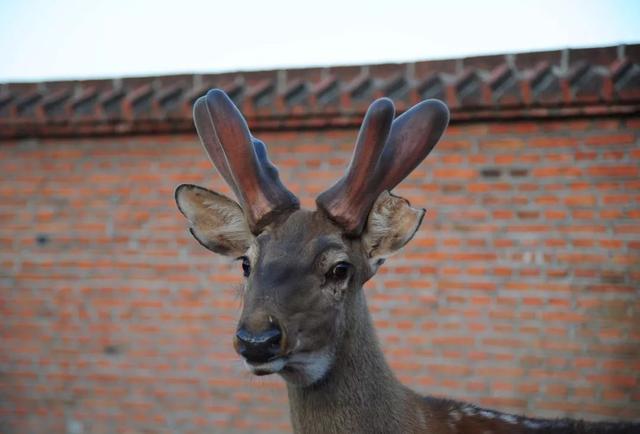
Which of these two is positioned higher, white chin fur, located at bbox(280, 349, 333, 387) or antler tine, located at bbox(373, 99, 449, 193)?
antler tine, located at bbox(373, 99, 449, 193)

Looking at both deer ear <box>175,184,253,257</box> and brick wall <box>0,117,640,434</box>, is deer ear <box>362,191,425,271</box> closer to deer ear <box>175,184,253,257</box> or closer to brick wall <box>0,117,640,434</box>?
deer ear <box>175,184,253,257</box>

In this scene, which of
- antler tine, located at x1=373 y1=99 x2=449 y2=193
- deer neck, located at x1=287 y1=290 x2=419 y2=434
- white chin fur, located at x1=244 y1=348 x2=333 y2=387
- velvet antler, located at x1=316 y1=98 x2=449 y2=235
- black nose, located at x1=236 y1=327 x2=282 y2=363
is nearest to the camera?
black nose, located at x1=236 y1=327 x2=282 y2=363

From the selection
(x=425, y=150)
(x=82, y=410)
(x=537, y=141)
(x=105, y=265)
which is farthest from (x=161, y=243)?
(x=425, y=150)

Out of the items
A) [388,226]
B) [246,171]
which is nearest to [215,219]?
[246,171]

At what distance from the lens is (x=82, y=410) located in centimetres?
580

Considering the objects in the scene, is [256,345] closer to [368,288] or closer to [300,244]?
[300,244]

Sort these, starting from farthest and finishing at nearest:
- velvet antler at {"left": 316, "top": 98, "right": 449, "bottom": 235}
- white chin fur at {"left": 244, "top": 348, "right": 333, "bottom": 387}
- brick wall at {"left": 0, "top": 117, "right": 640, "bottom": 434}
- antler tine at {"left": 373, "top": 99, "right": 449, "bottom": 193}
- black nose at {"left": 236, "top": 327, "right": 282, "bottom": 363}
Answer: brick wall at {"left": 0, "top": 117, "right": 640, "bottom": 434}
antler tine at {"left": 373, "top": 99, "right": 449, "bottom": 193}
velvet antler at {"left": 316, "top": 98, "right": 449, "bottom": 235}
white chin fur at {"left": 244, "top": 348, "right": 333, "bottom": 387}
black nose at {"left": 236, "top": 327, "right": 282, "bottom": 363}

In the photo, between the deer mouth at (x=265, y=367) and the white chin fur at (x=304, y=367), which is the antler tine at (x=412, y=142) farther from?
the deer mouth at (x=265, y=367)

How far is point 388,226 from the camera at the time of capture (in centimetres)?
256

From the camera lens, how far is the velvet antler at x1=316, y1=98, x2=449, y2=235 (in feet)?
8.09

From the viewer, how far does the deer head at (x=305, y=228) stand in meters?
2.22

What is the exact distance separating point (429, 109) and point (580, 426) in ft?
4.76

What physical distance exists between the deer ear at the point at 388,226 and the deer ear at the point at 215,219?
1.74ft

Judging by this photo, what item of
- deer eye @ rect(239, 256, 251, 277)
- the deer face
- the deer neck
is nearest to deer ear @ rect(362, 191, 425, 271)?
the deer face
